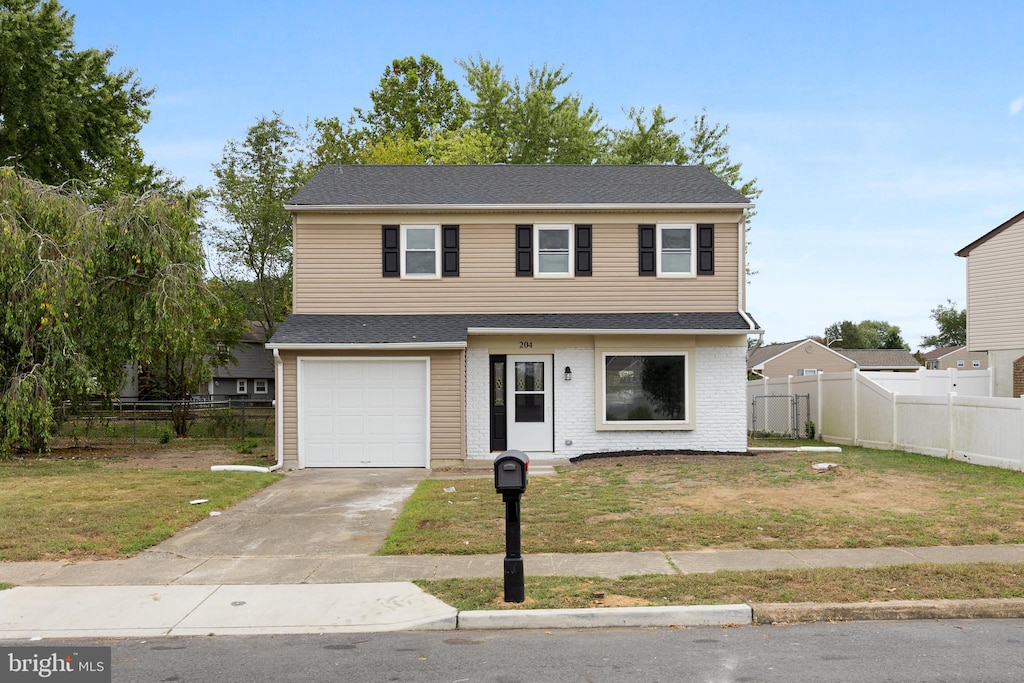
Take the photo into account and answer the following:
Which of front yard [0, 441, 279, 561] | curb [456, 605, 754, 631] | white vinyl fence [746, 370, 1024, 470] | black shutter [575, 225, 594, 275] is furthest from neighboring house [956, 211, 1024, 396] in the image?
curb [456, 605, 754, 631]

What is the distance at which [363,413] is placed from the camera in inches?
680

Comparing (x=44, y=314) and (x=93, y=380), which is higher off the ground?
(x=44, y=314)

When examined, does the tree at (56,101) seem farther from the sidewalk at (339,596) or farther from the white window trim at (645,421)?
the sidewalk at (339,596)

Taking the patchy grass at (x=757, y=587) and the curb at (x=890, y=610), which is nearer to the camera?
the curb at (x=890, y=610)

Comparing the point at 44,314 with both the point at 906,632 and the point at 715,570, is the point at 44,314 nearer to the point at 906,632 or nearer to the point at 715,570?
the point at 715,570

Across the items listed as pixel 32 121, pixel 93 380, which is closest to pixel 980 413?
pixel 93 380

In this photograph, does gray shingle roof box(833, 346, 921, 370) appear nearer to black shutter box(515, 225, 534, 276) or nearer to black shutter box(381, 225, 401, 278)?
black shutter box(515, 225, 534, 276)

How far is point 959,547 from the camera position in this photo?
30.3ft

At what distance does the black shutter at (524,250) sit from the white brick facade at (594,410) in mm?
2037

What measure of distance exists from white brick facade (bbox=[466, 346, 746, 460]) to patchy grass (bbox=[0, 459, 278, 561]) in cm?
470

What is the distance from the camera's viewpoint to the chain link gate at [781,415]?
24.9m

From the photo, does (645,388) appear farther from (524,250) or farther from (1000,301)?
(1000,301)

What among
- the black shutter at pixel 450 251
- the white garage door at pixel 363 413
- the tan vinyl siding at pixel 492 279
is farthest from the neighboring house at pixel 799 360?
the white garage door at pixel 363 413

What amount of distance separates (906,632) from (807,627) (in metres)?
0.74
